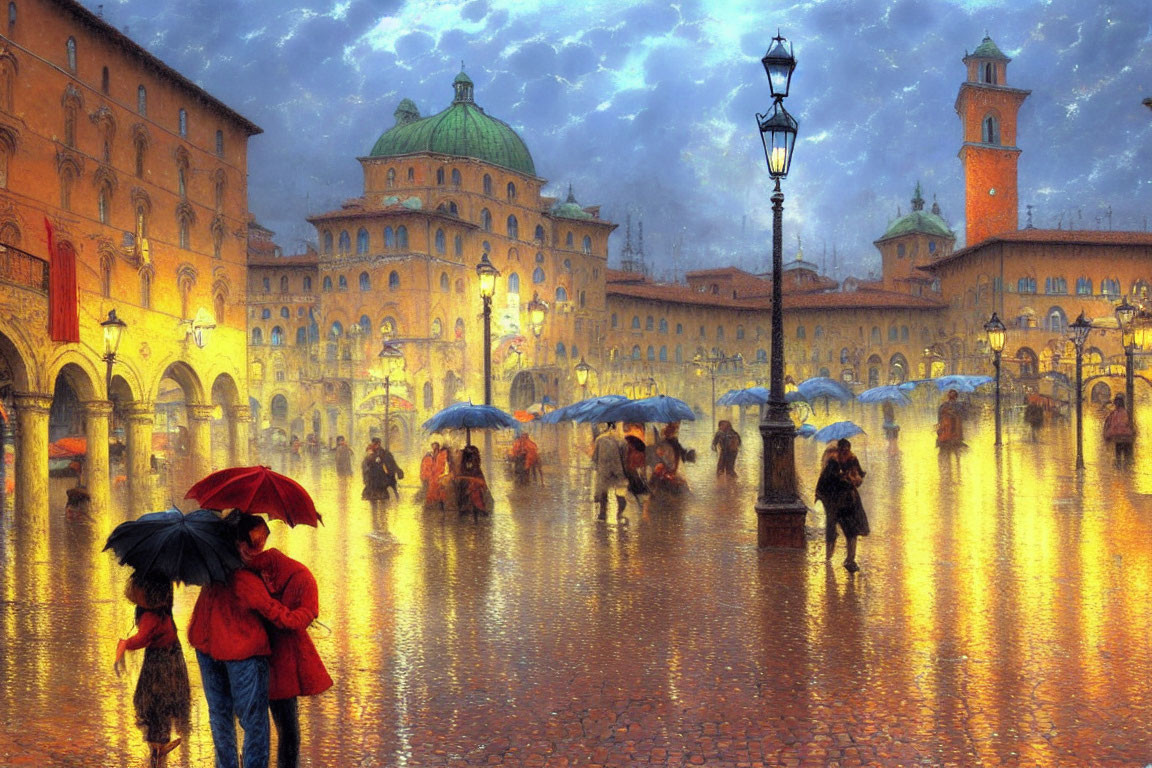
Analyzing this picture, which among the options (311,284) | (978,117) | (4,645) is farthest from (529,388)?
(4,645)

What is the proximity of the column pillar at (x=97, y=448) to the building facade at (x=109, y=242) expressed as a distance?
0.14ft

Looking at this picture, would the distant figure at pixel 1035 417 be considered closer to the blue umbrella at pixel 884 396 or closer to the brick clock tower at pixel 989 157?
the blue umbrella at pixel 884 396

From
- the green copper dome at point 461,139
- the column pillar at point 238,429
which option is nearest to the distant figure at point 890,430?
the column pillar at point 238,429

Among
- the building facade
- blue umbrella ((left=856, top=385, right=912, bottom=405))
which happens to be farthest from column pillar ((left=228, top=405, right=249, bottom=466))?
blue umbrella ((left=856, top=385, right=912, bottom=405))

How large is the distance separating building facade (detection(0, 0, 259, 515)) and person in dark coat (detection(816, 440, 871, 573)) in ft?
49.8

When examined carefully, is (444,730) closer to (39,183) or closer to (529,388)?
(39,183)

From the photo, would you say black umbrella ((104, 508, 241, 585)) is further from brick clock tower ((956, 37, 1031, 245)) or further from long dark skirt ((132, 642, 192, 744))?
brick clock tower ((956, 37, 1031, 245))

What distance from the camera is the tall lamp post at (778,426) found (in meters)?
15.6

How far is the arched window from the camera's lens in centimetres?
8178

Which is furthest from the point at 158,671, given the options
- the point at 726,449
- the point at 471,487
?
the point at 726,449

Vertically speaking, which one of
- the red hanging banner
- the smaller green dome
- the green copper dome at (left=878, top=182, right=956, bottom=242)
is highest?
the green copper dome at (left=878, top=182, right=956, bottom=242)

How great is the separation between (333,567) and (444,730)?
7.60 meters

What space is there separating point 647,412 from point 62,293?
14.1m

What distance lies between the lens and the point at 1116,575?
Answer: 44.2 feet
